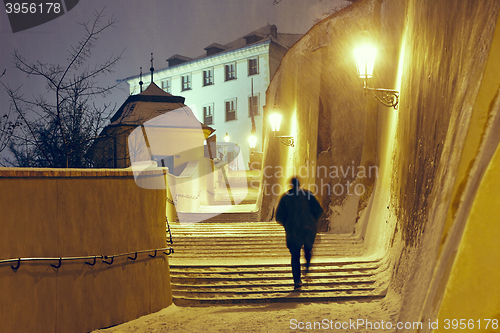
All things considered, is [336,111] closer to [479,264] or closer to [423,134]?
[423,134]

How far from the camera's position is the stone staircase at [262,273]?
5.86 metres

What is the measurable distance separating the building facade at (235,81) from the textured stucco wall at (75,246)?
1317 inches

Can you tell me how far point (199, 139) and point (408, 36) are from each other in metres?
16.9

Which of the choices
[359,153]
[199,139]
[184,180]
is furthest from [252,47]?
[359,153]

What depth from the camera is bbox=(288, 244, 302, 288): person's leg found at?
5.94m

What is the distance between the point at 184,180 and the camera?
1698 cm

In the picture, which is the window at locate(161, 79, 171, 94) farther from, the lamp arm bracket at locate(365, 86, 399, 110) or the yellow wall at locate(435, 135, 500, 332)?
the yellow wall at locate(435, 135, 500, 332)

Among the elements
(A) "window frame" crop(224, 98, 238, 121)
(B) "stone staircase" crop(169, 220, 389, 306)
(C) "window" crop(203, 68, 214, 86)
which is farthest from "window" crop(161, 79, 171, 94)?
(B) "stone staircase" crop(169, 220, 389, 306)

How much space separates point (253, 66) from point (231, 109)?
4555 millimetres

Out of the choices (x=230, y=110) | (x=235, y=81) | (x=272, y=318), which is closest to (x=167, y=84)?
(x=230, y=110)

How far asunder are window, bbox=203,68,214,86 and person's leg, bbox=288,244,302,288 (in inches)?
1528

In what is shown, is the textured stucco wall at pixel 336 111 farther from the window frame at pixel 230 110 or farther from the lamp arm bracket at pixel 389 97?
the window frame at pixel 230 110

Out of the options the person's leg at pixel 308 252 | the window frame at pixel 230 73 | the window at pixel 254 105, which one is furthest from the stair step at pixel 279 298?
the window frame at pixel 230 73

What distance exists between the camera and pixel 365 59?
6.83 m
